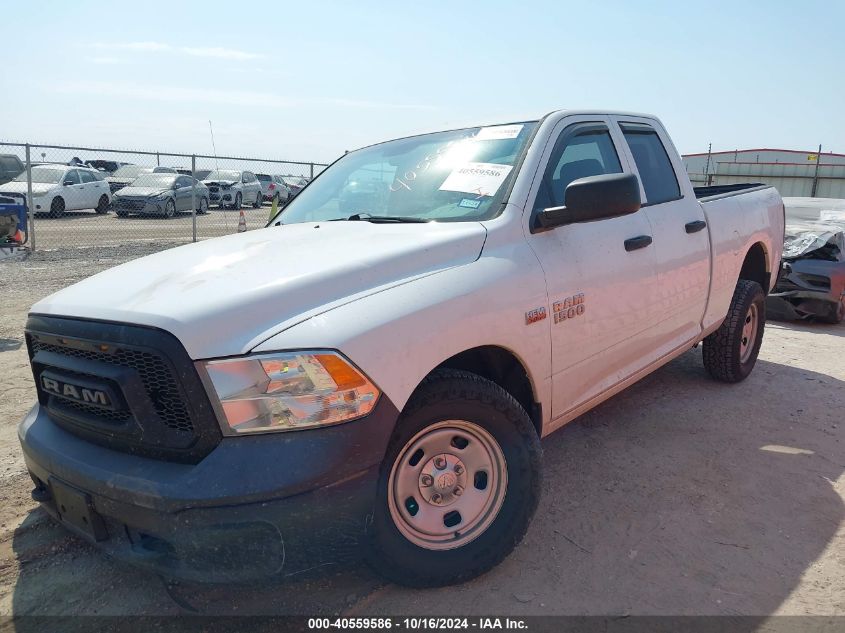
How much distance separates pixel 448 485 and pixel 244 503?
33.2 inches

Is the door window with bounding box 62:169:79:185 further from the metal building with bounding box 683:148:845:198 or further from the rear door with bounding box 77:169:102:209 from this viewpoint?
the metal building with bounding box 683:148:845:198

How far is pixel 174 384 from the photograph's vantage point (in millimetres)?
2059

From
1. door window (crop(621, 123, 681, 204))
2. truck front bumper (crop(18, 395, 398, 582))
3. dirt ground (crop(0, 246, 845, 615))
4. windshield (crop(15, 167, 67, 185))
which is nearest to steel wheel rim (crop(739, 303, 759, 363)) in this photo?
dirt ground (crop(0, 246, 845, 615))

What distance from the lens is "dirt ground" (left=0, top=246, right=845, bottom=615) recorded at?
2.48m

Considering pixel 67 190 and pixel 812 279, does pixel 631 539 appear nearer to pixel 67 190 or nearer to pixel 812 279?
pixel 812 279

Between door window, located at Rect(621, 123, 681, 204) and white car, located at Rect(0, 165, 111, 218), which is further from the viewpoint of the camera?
white car, located at Rect(0, 165, 111, 218)

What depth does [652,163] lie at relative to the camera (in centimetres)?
407

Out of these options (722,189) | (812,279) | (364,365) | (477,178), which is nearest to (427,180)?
(477,178)

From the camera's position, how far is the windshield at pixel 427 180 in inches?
119

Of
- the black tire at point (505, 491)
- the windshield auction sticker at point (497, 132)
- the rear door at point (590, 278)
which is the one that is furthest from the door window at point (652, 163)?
the black tire at point (505, 491)

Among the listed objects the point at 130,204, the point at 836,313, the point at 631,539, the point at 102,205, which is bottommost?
the point at 631,539

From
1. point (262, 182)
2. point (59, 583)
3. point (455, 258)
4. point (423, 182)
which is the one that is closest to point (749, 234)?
point (423, 182)

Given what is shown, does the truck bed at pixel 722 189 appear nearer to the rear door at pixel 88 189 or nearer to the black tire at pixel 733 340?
the black tire at pixel 733 340

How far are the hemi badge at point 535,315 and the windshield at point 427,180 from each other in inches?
18.5
